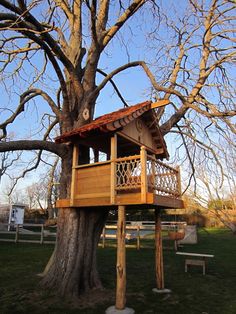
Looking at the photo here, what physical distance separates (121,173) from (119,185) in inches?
12.5

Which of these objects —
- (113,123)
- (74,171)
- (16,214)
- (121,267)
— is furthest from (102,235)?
(16,214)

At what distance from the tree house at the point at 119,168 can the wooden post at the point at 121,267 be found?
0.47 metres

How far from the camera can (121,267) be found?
7.11 m

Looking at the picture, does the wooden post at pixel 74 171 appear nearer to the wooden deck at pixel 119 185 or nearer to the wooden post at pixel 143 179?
the wooden deck at pixel 119 185

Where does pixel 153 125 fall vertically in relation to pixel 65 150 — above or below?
above

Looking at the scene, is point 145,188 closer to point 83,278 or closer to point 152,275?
point 83,278

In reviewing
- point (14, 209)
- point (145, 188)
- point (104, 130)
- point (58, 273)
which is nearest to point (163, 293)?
point (58, 273)

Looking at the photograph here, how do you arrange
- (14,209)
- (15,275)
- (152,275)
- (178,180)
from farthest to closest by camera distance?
1. (14,209)
2. (152,275)
3. (15,275)
4. (178,180)

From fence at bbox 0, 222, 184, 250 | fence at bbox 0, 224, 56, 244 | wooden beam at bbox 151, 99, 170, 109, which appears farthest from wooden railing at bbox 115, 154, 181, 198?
fence at bbox 0, 224, 56, 244

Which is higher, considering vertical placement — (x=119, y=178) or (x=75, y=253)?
(x=119, y=178)

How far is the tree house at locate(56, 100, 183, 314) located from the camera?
7102mm

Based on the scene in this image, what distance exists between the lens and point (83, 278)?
828 cm

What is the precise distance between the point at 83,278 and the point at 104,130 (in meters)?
4.27

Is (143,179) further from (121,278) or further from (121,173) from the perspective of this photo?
(121,278)
